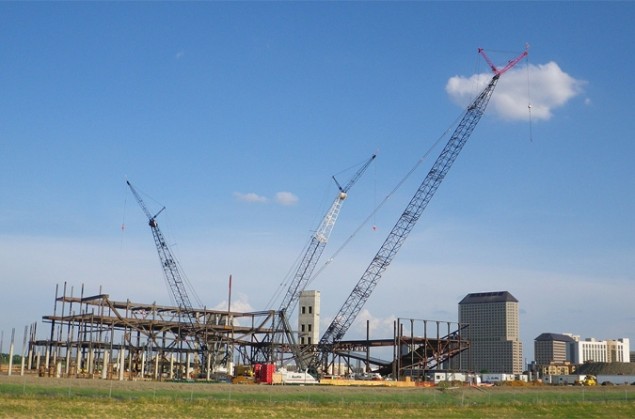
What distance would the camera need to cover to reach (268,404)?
57781 millimetres

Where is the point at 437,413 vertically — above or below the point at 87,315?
below

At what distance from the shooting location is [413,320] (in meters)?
116

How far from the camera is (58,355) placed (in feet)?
375

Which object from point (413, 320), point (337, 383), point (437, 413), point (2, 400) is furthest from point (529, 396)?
point (2, 400)

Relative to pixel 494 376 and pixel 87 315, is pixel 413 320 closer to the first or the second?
pixel 87 315

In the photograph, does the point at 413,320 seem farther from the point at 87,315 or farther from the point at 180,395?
the point at 180,395

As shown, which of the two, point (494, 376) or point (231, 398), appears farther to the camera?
point (494, 376)

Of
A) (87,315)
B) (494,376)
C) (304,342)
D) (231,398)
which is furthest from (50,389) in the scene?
(494,376)

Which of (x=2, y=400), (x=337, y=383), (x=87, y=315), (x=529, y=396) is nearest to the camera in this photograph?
(x=2, y=400)

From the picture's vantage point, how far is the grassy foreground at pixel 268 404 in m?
49.7

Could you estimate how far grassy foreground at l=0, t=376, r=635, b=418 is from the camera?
1957 inches

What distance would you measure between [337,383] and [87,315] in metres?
37.0

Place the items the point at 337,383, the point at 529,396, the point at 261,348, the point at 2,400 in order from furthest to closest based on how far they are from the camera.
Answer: the point at 261,348 < the point at 337,383 < the point at 529,396 < the point at 2,400

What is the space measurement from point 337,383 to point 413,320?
70.2 feet
